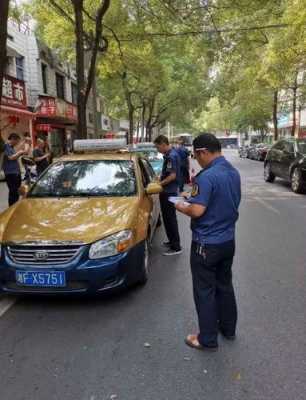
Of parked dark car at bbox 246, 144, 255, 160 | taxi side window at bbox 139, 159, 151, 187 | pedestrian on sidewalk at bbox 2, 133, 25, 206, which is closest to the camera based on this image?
taxi side window at bbox 139, 159, 151, 187

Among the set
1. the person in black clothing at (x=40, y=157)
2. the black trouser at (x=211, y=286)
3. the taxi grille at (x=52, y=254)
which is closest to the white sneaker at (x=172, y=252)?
the taxi grille at (x=52, y=254)

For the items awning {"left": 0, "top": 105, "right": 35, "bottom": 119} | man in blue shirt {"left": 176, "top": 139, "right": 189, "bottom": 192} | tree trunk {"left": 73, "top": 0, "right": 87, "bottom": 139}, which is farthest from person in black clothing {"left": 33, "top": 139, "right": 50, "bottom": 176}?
man in blue shirt {"left": 176, "top": 139, "right": 189, "bottom": 192}

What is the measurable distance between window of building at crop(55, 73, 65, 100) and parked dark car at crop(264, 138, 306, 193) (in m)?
17.1

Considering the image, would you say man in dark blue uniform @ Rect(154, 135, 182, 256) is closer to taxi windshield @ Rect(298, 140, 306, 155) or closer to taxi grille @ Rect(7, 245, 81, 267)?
taxi grille @ Rect(7, 245, 81, 267)

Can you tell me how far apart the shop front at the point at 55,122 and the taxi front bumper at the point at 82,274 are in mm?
16429

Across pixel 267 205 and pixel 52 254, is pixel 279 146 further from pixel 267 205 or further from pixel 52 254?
pixel 52 254

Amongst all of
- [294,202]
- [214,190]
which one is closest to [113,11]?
[294,202]

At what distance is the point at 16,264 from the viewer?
4.16 meters

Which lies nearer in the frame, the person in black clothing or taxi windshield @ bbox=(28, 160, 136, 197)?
taxi windshield @ bbox=(28, 160, 136, 197)

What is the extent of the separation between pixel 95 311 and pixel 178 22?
530 inches

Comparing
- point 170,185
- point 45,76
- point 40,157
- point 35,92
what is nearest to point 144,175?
point 170,185

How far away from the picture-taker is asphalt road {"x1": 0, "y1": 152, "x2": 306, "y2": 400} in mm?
2943

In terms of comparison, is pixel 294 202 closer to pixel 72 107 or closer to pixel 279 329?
pixel 279 329

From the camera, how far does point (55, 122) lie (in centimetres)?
2645
